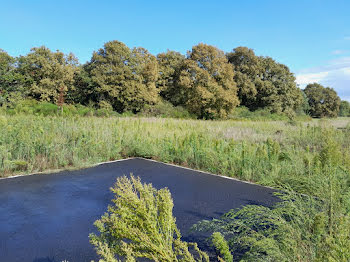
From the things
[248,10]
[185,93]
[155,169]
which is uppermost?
[248,10]

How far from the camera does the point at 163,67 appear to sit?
1872 centimetres

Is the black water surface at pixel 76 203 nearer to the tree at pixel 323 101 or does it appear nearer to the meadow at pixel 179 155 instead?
the meadow at pixel 179 155

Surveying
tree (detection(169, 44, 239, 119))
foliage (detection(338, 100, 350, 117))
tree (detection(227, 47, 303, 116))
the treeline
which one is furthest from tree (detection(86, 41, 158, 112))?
foliage (detection(338, 100, 350, 117))

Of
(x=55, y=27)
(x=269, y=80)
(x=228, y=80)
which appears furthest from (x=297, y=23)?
(x=269, y=80)

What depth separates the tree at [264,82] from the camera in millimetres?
18797

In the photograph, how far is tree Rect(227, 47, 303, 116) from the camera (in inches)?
740

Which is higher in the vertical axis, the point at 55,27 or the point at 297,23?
the point at 55,27

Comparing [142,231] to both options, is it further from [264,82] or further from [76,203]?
[264,82]

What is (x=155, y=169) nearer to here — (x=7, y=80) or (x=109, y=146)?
(x=109, y=146)

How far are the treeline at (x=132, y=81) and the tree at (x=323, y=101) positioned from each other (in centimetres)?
1170

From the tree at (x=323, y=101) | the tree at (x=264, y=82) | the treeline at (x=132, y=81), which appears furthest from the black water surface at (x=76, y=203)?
the tree at (x=323, y=101)

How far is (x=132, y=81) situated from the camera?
15.3 metres

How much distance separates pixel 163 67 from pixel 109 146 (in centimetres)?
1528

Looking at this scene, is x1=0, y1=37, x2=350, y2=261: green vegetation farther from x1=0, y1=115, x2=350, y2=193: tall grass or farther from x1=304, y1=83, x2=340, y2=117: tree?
x1=304, y1=83, x2=340, y2=117: tree
